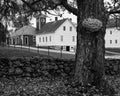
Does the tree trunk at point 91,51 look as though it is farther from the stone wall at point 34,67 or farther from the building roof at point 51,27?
the building roof at point 51,27

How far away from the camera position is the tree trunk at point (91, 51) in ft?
20.4

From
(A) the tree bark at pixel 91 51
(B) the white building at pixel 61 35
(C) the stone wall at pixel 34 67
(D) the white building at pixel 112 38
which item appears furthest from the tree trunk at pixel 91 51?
(D) the white building at pixel 112 38

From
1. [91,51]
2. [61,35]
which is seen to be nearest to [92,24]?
[91,51]

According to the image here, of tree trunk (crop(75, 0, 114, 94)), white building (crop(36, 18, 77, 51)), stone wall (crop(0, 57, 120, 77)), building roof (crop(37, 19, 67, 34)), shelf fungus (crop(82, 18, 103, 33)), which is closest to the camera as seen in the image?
shelf fungus (crop(82, 18, 103, 33))

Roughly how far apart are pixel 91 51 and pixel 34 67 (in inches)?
136

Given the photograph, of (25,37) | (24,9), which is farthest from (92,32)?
(25,37)

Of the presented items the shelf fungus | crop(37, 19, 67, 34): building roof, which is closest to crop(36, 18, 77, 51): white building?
crop(37, 19, 67, 34): building roof

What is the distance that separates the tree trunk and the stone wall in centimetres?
306

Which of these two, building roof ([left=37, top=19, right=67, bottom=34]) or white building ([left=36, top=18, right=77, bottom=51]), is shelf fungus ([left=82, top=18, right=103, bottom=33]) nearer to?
white building ([left=36, top=18, right=77, bottom=51])

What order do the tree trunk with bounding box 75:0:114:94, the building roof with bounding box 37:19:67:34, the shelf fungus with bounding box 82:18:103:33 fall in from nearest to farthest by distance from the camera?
1. the shelf fungus with bounding box 82:18:103:33
2. the tree trunk with bounding box 75:0:114:94
3. the building roof with bounding box 37:19:67:34

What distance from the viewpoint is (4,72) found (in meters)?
8.30

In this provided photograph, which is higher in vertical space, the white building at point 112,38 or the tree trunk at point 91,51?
the white building at point 112,38

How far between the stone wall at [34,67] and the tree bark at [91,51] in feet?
10.0

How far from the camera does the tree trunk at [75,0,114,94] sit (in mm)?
6207
